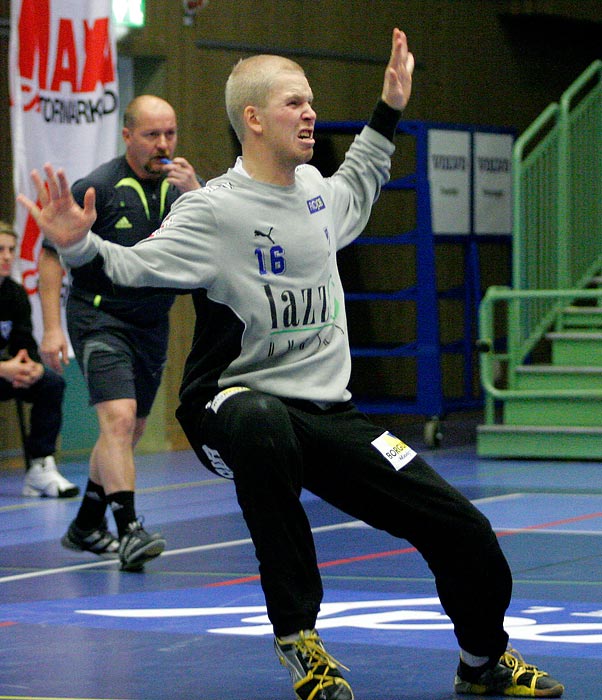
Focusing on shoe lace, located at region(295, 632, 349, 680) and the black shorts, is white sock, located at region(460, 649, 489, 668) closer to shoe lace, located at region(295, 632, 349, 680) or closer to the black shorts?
shoe lace, located at region(295, 632, 349, 680)

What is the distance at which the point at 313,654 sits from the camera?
13.5 feet

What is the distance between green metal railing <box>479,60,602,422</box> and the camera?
11.7m

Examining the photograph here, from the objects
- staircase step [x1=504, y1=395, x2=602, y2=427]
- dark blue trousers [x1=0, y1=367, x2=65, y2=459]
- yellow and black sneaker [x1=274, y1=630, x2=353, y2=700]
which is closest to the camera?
yellow and black sneaker [x1=274, y1=630, x2=353, y2=700]

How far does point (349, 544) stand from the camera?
291 inches

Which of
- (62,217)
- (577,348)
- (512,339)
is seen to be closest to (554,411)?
(512,339)

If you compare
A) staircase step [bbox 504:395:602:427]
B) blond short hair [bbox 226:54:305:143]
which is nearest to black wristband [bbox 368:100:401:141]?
blond short hair [bbox 226:54:305:143]

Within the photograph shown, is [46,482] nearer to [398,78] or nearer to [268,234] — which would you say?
[398,78]

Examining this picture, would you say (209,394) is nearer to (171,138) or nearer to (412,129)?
(171,138)

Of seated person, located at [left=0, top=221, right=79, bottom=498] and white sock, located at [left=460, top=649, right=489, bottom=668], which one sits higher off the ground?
white sock, located at [left=460, top=649, right=489, bottom=668]

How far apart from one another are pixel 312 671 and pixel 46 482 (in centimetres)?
576

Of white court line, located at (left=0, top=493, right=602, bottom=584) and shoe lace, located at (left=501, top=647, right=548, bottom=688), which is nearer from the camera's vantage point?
shoe lace, located at (left=501, top=647, right=548, bottom=688)

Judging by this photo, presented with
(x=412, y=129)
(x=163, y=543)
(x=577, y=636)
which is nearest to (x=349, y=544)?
(x=163, y=543)

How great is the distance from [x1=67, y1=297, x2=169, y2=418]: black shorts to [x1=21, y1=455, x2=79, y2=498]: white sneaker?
266 cm

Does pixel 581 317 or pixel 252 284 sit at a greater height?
pixel 252 284
